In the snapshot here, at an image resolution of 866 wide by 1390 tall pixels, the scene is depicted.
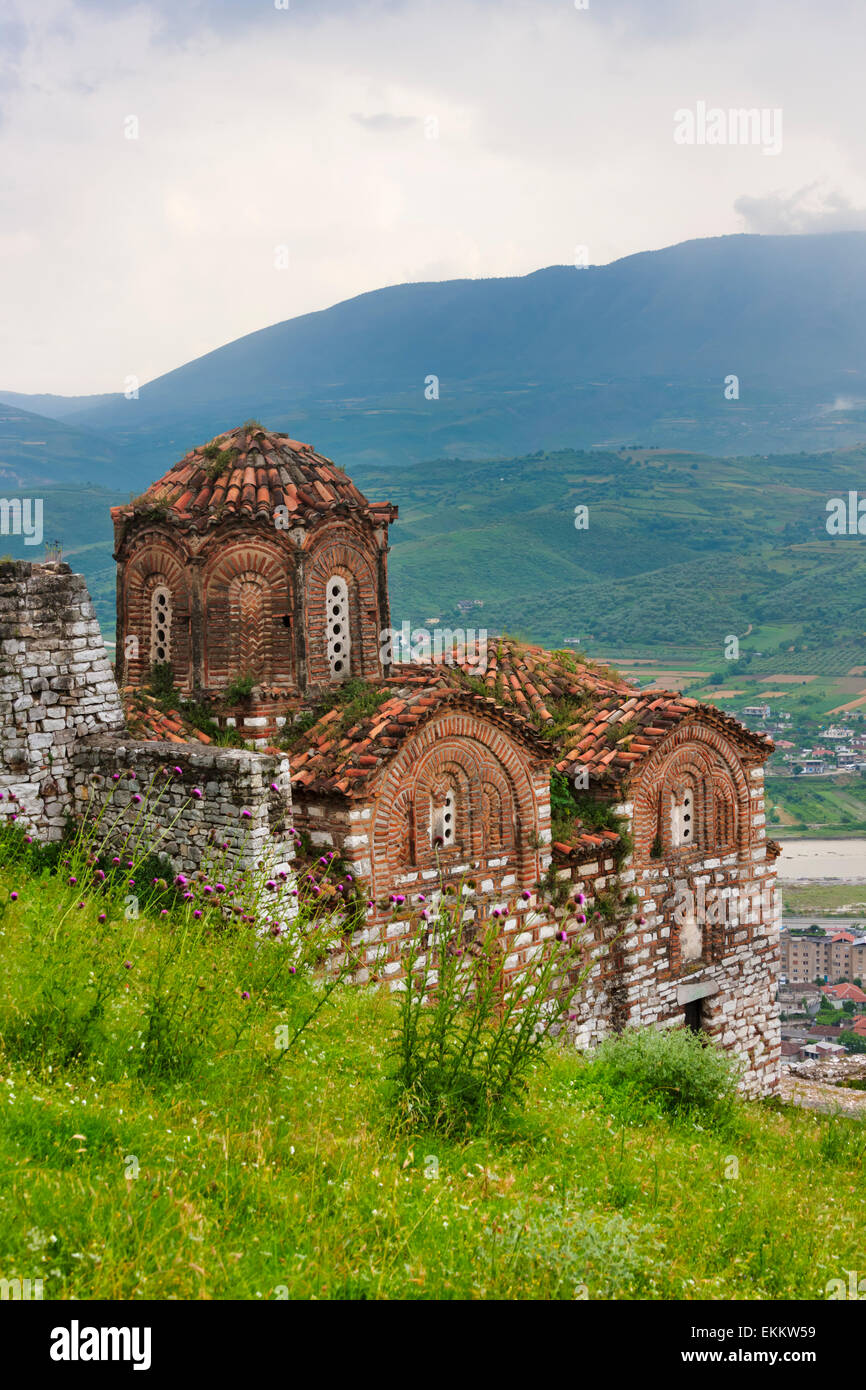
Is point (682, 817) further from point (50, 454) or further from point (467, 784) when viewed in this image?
point (50, 454)

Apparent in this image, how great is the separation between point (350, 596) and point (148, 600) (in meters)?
2.48

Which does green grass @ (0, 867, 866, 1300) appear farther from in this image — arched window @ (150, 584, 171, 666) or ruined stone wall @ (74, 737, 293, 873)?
arched window @ (150, 584, 171, 666)

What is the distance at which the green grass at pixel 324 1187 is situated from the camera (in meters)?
4.60

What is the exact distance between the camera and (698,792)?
15078 mm

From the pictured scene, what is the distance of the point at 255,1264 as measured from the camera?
464 centimetres

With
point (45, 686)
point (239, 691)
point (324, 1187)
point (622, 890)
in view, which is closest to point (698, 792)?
point (622, 890)

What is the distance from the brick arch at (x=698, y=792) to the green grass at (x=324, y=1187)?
6512mm

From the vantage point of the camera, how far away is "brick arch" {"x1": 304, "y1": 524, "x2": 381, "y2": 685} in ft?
43.5

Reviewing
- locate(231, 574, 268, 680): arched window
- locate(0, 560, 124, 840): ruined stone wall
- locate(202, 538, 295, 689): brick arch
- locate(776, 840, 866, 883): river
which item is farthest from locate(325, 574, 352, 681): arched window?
locate(776, 840, 866, 883): river

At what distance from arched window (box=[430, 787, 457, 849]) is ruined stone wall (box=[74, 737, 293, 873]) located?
90.2 inches

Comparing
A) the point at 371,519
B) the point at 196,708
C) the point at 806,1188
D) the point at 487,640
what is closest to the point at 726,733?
the point at 487,640

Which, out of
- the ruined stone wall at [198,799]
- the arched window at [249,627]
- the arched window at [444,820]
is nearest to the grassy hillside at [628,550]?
the arched window at [249,627]
